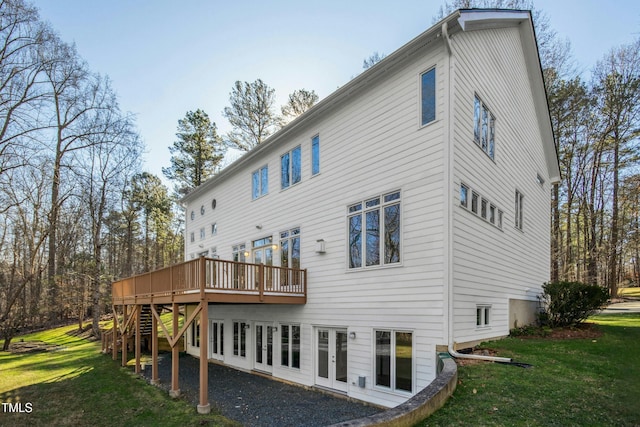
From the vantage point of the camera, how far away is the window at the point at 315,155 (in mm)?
10466

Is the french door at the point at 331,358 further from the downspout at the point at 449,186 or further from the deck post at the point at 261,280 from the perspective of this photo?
the downspout at the point at 449,186

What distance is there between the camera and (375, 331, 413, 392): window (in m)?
7.25


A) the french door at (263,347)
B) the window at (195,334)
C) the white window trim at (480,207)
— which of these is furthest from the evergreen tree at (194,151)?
the white window trim at (480,207)

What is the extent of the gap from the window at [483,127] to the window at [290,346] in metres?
7.02

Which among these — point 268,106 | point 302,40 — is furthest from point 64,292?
point 302,40

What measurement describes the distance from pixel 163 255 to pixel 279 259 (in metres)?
30.6

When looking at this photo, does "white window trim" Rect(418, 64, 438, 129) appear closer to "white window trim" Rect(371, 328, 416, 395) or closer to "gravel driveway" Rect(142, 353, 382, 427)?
"white window trim" Rect(371, 328, 416, 395)

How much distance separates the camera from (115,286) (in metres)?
16.8

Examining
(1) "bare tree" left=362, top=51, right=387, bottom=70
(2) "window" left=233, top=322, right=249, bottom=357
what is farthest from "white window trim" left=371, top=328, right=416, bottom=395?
(1) "bare tree" left=362, top=51, right=387, bottom=70

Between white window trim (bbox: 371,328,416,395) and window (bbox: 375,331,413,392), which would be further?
window (bbox: 375,331,413,392)

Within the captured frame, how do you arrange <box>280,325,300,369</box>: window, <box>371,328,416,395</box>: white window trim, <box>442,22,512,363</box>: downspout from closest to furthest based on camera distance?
1. <box>442,22,512,363</box>: downspout
2. <box>371,328,416,395</box>: white window trim
3. <box>280,325,300,369</box>: window

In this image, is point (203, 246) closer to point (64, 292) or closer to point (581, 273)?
point (64, 292)

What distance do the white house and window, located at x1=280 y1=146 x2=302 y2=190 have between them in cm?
7

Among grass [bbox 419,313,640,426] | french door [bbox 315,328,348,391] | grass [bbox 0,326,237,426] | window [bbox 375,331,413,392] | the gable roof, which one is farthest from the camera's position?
french door [bbox 315,328,348,391]
